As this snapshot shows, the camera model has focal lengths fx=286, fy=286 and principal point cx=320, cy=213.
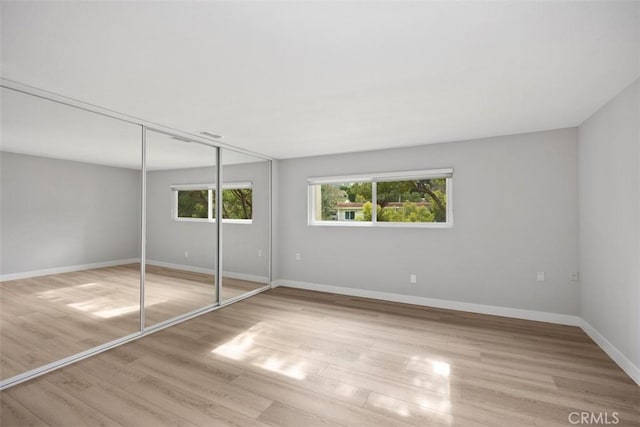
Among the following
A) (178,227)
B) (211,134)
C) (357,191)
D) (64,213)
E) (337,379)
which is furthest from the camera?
(357,191)

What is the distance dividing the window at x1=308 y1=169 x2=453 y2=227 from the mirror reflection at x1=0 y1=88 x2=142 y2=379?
9.13 feet

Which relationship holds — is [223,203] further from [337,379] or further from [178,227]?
[337,379]

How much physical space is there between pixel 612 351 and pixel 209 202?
15.2 feet

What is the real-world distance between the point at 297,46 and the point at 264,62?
30cm

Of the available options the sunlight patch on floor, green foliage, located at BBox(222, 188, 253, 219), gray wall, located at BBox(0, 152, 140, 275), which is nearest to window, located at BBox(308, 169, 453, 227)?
green foliage, located at BBox(222, 188, 253, 219)

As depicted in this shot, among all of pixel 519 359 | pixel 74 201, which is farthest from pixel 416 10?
pixel 74 201

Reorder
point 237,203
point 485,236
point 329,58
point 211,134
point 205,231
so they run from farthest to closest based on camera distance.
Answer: point 237,203
point 205,231
point 485,236
point 211,134
point 329,58

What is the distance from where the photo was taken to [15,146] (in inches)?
88.9

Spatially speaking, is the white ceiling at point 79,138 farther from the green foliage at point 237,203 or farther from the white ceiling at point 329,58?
the green foliage at point 237,203

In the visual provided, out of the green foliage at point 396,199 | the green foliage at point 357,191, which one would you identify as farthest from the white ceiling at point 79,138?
the green foliage at point 357,191

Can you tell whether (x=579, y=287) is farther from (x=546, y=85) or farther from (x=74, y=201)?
(x=74, y=201)

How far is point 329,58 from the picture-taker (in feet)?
6.03

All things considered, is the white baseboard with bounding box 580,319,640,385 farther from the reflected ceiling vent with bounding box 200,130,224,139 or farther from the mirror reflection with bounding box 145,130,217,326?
the reflected ceiling vent with bounding box 200,130,224,139

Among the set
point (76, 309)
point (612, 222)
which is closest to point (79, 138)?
point (76, 309)
